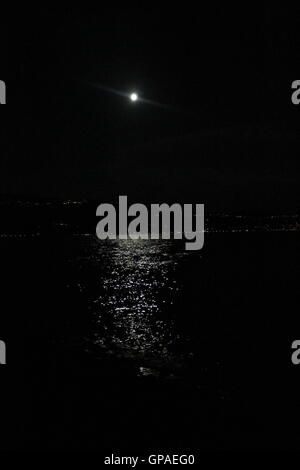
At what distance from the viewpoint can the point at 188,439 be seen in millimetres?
9016

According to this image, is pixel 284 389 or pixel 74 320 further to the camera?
pixel 74 320

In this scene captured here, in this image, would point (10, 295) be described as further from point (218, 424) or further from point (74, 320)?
point (218, 424)

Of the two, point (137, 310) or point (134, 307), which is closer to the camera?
point (137, 310)

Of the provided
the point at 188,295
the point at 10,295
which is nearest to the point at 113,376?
the point at 188,295

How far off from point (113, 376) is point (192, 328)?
22.1ft

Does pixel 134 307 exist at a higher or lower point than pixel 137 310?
higher

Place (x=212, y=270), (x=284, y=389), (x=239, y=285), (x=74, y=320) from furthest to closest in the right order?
(x=212, y=270)
(x=239, y=285)
(x=74, y=320)
(x=284, y=389)

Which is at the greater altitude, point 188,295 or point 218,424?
point 188,295

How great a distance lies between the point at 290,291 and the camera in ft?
90.2

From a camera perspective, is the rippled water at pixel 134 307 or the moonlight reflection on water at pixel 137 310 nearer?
the rippled water at pixel 134 307

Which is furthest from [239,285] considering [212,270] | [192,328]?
[192,328]

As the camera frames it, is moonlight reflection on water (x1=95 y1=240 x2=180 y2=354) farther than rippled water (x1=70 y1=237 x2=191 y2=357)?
Yes
